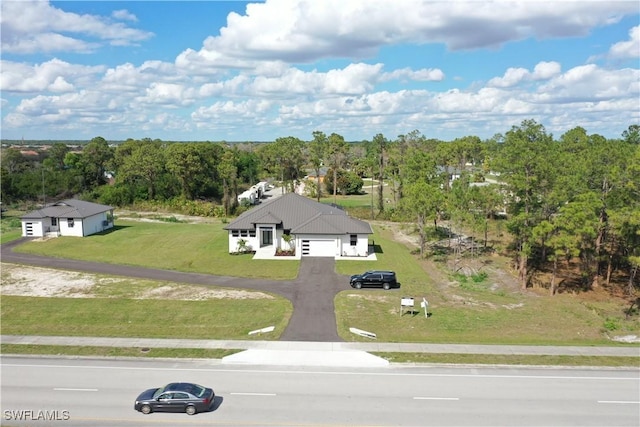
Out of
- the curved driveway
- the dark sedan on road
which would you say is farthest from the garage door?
the dark sedan on road

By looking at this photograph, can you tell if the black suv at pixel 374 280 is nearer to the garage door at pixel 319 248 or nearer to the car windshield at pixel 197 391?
the garage door at pixel 319 248

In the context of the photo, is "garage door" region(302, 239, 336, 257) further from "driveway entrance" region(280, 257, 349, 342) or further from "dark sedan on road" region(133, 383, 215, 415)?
"dark sedan on road" region(133, 383, 215, 415)

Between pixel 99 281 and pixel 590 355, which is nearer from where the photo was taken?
pixel 590 355

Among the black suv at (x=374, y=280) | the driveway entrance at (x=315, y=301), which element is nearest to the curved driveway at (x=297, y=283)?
the driveway entrance at (x=315, y=301)

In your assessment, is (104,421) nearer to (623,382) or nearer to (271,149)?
(623,382)

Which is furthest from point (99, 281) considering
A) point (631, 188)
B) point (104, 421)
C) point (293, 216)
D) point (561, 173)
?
point (631, 188)

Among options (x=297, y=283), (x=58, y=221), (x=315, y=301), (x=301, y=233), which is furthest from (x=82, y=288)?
(x=58, y=221)

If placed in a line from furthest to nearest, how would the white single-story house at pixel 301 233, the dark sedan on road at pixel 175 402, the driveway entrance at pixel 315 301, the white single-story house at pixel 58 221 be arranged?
the white single-story house at pixel 58 221 → the white single-story house at pixel 301 233 → the driveway entrance at pixel 315 301 → the dark sedan on road at pixel 175 402
